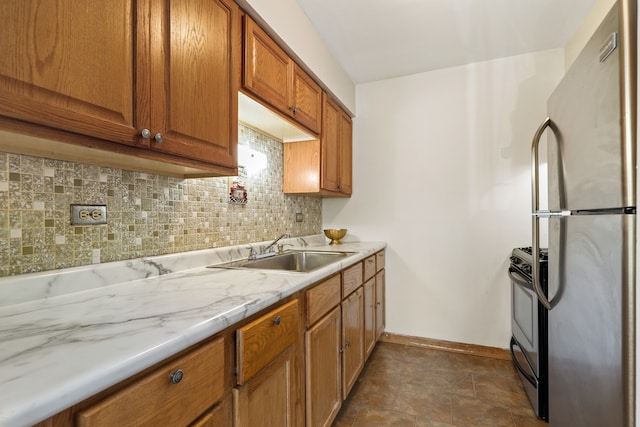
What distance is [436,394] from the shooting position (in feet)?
6.57

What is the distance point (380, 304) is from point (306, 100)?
68.7 inches

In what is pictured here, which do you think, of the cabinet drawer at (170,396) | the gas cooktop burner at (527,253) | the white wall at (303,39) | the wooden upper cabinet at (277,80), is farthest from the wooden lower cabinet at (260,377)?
the white wall at (303,39)

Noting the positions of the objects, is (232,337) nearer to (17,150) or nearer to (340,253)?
(17,150)

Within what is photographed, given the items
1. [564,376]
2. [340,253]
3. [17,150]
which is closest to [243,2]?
[17,150]

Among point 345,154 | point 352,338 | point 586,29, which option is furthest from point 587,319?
point 345,154

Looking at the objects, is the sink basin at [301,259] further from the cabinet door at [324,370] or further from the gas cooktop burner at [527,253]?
the gas cooktop burner at [527,253]

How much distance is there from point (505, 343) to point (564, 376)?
150 cm

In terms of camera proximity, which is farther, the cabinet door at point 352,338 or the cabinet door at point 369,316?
the cabinet door at point 369,316

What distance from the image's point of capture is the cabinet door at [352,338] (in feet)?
5.77

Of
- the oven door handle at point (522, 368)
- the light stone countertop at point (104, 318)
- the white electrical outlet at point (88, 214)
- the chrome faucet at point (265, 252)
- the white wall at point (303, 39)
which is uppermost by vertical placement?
the white wall at point (303, 39)

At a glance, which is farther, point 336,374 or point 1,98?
point 336,374

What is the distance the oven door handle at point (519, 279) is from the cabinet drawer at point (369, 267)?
97 centimetres

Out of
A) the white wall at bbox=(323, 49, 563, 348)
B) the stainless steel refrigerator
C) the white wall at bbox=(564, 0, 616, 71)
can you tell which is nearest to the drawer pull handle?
the stainless steel refrigerator

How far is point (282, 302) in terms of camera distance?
3.75ft
